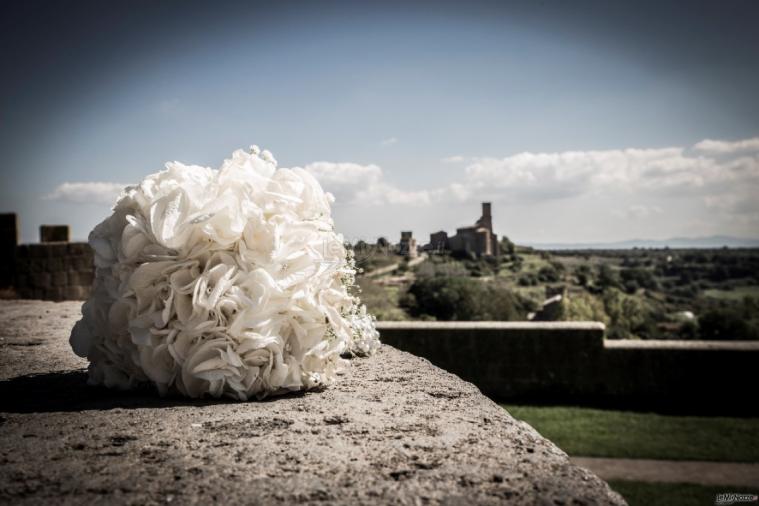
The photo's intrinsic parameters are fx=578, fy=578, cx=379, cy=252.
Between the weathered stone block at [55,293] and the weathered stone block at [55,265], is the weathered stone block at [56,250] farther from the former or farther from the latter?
the weathered stone block at [55,293]

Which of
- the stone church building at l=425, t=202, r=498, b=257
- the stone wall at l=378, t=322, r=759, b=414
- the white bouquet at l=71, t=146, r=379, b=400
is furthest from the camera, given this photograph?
the stone church building at l=425, t=202, r=498, b=257

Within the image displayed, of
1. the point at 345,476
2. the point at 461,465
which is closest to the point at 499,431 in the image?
the point at 461,465

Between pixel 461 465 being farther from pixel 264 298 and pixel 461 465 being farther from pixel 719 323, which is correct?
pixel 719 323

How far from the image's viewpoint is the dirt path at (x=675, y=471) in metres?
5.82

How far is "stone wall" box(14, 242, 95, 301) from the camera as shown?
11.9 m

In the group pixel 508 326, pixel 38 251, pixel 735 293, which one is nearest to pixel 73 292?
pixel 38 251

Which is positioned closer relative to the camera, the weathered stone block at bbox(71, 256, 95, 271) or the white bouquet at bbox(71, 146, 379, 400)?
the white bouquet at bbox(71, 146, 379, 400)

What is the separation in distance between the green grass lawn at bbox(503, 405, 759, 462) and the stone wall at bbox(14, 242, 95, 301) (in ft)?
30.7

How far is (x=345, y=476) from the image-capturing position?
6.52 ft

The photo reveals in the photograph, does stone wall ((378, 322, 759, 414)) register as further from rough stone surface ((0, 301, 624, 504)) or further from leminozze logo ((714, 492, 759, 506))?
rough stone surface ((0, 301, 624, 504))

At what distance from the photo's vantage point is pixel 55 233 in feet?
41.5

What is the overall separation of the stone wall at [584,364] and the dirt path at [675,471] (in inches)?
72.1

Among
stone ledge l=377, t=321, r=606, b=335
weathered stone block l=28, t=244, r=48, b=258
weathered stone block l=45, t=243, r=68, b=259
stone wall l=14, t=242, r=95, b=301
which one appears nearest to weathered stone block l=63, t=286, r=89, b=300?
stone wall l=14, t=242, r=95, b=301

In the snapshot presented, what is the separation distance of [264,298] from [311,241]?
46 cm
